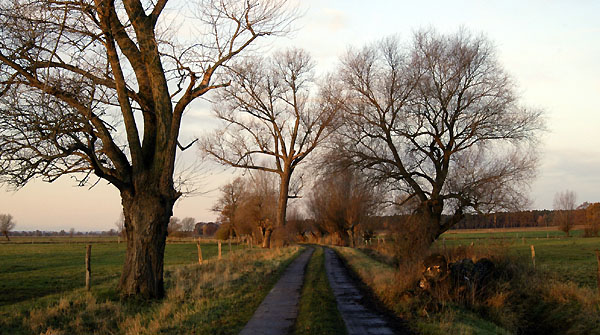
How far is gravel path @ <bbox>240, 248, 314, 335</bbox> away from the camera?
Result: 849 centimetres

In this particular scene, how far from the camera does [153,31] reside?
1184cm

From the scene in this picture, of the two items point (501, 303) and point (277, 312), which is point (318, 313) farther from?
point (501, 303)

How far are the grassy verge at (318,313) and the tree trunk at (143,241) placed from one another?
4058 millimetres

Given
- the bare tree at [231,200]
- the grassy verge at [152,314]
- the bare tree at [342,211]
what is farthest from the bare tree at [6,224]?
the grassy verge at [152,314]

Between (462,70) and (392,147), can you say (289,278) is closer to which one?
(392,147)

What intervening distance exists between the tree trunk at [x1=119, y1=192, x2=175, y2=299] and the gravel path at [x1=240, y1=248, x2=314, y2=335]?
10.2 ft

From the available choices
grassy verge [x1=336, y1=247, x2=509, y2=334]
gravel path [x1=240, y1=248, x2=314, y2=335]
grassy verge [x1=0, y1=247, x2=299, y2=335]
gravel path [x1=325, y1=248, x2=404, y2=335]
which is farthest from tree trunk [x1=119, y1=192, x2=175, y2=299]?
grassy verge [x1=336, y1=247, x2=509, y2=334]

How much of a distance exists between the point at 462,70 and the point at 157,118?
15959mm

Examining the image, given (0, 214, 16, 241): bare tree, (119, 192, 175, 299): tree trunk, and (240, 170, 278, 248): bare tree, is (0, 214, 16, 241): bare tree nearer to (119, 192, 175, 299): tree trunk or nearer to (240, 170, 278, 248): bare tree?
(240, 170, 278, 248): bare tree

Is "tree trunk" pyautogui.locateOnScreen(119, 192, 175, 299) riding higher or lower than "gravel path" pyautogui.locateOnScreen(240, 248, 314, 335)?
higher

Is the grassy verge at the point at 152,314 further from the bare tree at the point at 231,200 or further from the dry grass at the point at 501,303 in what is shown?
the bare tree at the point at 231,200

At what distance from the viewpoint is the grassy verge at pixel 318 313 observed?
8.39m

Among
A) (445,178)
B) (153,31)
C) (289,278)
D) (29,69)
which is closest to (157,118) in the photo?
(153,31)

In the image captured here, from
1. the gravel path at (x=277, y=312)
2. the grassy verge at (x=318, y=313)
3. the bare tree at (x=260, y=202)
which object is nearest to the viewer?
the grassy verge at (x=318, y=313)
